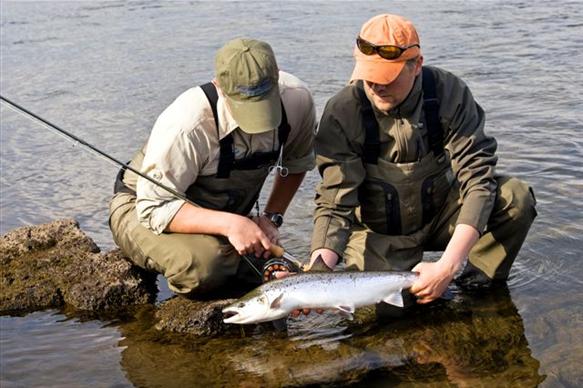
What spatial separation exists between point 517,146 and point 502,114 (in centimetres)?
142

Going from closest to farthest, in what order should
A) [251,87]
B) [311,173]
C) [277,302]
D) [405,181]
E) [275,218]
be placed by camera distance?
1. [277,302]
2. [251,87]
3. [405,181]
4. [275,218]
5. [311,173]

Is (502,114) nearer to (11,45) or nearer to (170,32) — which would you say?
(170,32)

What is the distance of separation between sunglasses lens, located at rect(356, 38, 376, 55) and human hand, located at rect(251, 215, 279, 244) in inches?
54.8

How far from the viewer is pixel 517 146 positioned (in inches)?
346

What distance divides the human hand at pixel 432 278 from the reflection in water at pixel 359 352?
48 cm

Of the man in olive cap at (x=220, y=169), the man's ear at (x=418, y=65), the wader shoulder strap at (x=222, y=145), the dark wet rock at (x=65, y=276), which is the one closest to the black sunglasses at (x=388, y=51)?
the man's ear at (x=418, y=65)

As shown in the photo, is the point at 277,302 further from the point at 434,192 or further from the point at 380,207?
the point at 434,192

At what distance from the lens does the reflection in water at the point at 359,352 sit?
176 inches

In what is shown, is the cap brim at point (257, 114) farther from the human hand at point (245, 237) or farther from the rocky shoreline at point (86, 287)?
the rocky shoreline at point (86, 287)

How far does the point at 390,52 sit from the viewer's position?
14.8 feet

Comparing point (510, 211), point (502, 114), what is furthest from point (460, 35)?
point (510, 211)

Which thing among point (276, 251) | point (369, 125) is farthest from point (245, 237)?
point (369, 125)

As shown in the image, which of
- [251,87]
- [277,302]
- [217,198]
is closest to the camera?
[277,302]

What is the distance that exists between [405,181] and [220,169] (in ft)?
3.90
